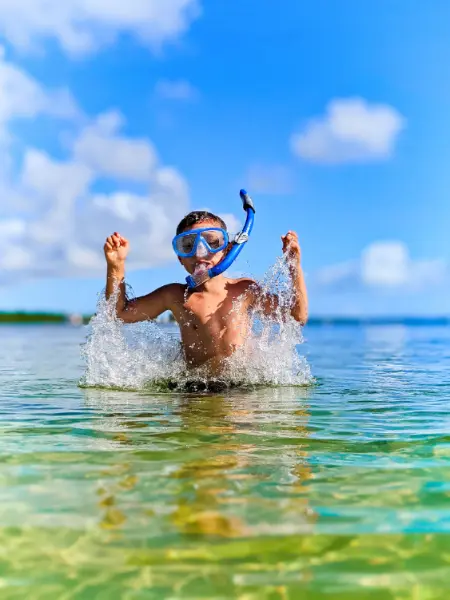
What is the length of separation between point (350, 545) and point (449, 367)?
22.0 ft

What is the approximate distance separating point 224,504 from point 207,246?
11.7 ft

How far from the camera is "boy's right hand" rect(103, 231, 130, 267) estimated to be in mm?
5879

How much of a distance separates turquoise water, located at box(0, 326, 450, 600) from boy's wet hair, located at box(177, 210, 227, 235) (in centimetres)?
197

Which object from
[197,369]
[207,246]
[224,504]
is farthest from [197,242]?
[224,504]

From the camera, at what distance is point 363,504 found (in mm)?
2398

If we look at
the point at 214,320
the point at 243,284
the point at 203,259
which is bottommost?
the point at 214,320

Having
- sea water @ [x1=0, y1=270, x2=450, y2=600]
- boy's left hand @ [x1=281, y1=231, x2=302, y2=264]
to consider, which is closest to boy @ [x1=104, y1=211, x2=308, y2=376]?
boy's left hand @ [x1=281, y1=231, x2=302, y2=264]

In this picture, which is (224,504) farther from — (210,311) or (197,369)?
(197,369)

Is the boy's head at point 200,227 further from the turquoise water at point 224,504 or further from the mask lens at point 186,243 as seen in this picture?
the turquoise water at point 224,504

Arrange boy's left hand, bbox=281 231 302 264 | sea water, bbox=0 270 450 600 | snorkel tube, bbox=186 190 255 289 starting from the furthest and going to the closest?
snorkel tube, bbox=186 190 255 289, boy's left hand, bbox=281 231 302 264, sea water, bbox=0 270 450 600

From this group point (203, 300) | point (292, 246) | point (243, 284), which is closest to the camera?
point (292, 246)

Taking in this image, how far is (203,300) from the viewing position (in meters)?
5.90

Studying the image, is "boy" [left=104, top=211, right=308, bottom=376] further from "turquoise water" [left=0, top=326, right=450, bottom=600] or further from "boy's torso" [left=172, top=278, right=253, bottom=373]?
"turquoise water" [left=0, top=326, right=450, bottom=600]

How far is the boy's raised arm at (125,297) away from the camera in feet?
19.4
